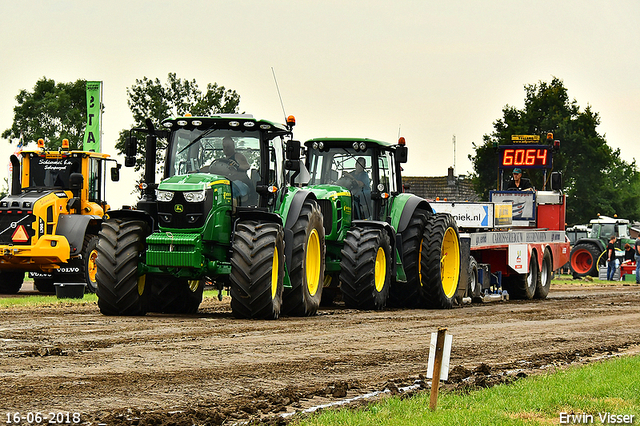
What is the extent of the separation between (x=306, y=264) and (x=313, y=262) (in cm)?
66

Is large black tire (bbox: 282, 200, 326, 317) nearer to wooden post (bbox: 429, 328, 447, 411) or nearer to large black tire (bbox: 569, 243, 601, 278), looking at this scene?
wooden post (bbox: 429, 328, 447, 411)

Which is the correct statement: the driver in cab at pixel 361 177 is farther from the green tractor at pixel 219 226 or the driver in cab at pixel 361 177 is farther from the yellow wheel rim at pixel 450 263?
the green tractor at pixel 219 226

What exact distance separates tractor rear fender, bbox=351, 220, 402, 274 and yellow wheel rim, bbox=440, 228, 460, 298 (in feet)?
5.62

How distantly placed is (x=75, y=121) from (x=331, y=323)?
1717 inches

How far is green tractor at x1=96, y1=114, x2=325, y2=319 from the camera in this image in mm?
12742

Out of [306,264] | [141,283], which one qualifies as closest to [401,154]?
[306,264]

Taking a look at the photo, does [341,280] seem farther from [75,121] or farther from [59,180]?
[75,121]

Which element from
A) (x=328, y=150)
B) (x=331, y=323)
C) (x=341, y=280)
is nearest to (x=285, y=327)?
(x=331, y=323)

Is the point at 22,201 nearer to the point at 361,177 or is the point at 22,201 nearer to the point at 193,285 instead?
the point at 193,285

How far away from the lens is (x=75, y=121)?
54031mm

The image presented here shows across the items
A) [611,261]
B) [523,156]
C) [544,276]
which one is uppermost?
[523,156]

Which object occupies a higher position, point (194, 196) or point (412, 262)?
point (194, 196)

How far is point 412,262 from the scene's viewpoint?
56.4ft

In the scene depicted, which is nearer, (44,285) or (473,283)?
(473,283)
